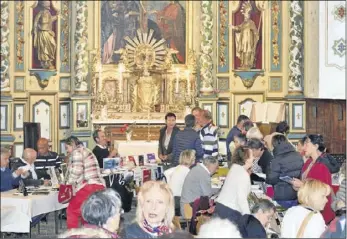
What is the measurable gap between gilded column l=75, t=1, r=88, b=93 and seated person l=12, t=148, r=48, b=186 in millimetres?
9128

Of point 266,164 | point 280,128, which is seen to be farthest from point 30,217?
point 280,128

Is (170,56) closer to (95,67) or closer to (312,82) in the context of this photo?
(95,67)

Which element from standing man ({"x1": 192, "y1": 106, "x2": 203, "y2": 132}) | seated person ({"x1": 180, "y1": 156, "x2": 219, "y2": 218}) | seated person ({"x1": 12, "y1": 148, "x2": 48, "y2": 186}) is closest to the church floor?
seated person ({"x1": 12, "y1": 148, "x2": 48, "y2": 186})

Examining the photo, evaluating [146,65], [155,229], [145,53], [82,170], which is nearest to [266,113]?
[146,65]

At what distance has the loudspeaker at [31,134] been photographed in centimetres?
2105

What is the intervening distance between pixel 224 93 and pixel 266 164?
9611 millimetres

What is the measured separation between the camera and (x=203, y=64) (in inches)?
917

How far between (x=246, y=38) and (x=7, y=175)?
1113 centimetres

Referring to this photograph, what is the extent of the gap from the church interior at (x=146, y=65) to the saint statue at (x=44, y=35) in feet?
0.08

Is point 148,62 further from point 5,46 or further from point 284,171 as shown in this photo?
point 284,171

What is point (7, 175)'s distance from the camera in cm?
1308

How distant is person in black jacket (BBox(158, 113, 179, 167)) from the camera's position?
1677cm

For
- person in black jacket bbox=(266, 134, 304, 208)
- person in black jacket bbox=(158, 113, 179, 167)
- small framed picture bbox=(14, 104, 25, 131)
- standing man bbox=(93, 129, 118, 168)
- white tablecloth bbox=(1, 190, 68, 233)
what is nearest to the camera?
person in black jacket bbox=(266, 134, 304, 208)

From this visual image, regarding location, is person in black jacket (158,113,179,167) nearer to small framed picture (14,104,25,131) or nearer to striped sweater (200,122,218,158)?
striped sweater (200,122,218,158)
